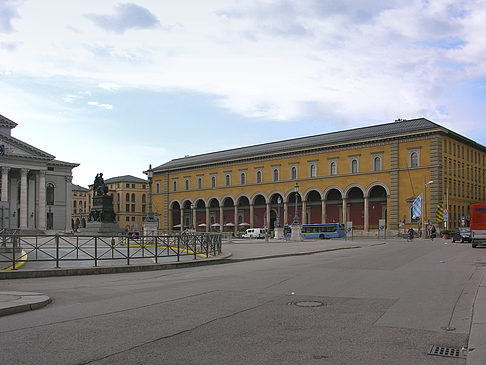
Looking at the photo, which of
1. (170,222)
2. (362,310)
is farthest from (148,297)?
(170,222)

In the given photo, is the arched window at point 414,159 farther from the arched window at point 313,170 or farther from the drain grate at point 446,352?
the drain grate at point 446,352

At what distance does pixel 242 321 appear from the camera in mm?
8570

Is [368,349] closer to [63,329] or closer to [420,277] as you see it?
[63,329]

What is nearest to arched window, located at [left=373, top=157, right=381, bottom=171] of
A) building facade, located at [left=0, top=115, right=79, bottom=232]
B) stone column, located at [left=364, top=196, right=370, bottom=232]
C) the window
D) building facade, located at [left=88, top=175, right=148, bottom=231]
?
stone column, located at [left=364, top=196, right=370, bottom=232]

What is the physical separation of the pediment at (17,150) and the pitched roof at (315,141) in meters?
31.1

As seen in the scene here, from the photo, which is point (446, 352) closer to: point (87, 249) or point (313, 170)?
point (87, 249)

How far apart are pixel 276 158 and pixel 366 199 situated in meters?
18.6

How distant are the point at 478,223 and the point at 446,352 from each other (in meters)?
29.8

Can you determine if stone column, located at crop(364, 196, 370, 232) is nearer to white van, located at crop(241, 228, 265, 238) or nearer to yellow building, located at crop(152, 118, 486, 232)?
yellow building, located at crop(152, 118, 486, 232)

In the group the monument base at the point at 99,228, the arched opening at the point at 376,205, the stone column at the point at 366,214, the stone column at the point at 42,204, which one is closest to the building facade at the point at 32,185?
the stone column at the point at 42,204

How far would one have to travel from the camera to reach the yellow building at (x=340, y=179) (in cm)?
6769

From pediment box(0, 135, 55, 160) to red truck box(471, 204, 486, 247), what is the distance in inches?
2386

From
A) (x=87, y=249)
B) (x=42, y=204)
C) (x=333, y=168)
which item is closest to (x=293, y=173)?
(x=333, y=168)

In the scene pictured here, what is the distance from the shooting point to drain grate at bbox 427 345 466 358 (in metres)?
6.62
